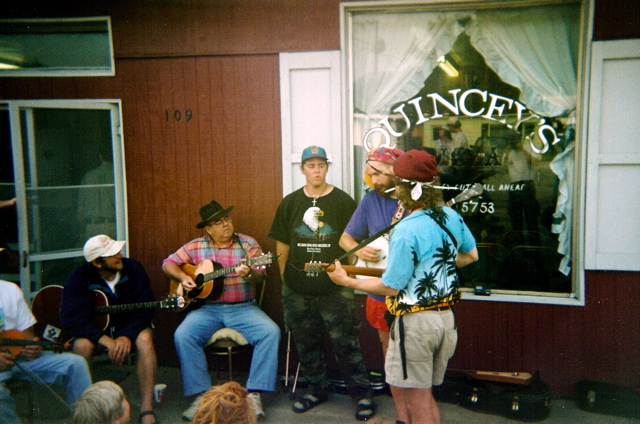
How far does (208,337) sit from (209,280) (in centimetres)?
43

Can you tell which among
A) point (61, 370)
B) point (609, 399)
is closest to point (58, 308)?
point (61, 370)

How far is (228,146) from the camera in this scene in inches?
179

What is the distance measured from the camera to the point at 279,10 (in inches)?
170

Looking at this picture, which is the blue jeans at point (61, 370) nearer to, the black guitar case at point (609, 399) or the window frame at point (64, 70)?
the window frame at point (64, 70)

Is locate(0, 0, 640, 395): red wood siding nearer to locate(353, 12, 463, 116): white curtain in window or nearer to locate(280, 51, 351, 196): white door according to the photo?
locate(280, 51, 351, 196): white door

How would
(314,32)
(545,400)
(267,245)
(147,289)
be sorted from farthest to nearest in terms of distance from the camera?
(267,245), (314,32), (147,289), (545,400)

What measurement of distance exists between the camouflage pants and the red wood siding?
0.45 metres

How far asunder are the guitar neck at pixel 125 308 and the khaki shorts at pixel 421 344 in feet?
6.35

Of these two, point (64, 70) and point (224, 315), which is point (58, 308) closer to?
point (224, 315)

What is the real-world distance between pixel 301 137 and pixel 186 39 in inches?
52.3

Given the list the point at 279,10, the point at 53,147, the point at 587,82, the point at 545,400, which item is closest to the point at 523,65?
the point at 587,82

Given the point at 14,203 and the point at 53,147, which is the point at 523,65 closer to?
the point at 53,147

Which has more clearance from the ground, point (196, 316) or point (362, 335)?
point (196, 316)

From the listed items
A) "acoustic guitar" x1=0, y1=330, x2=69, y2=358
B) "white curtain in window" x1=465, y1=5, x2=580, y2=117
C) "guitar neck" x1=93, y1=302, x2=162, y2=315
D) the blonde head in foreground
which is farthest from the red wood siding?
the blonde head in foreground
